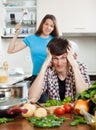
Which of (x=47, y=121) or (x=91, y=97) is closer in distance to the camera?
(x=47, y=121)

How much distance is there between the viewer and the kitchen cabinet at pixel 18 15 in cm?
472

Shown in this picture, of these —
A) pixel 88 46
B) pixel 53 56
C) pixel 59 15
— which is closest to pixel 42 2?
pixel 59 15

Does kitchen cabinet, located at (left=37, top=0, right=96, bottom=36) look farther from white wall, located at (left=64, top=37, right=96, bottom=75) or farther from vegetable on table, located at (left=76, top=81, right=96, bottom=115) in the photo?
vegetable on table, located at (left=76, top=81, right=96, bottom=115)

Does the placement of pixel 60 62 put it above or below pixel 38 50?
above

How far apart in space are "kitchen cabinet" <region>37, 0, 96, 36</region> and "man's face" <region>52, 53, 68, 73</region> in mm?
2359

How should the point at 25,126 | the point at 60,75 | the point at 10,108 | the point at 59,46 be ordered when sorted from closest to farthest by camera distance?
1. the point at 25,126
2. the point at 10,108
3. the point at 59,46
4. the point at 60,75

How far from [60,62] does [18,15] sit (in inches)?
111

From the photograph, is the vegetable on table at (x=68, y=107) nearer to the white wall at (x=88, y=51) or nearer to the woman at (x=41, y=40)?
the woman at (x=41, y=40)

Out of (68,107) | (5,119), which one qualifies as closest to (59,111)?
(68,107)

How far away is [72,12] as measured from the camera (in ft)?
14.7

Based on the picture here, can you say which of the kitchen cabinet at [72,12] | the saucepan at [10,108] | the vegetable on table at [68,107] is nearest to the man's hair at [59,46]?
the vegetable on table at [68,107]

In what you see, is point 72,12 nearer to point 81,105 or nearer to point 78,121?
point 81,105

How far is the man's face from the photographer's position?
217 cm

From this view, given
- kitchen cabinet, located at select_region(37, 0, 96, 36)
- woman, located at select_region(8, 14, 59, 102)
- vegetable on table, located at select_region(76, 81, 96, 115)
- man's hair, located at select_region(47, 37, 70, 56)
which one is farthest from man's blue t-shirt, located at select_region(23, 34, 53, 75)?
vegetable on table, located at select_region(76, 81, 96, 115)
